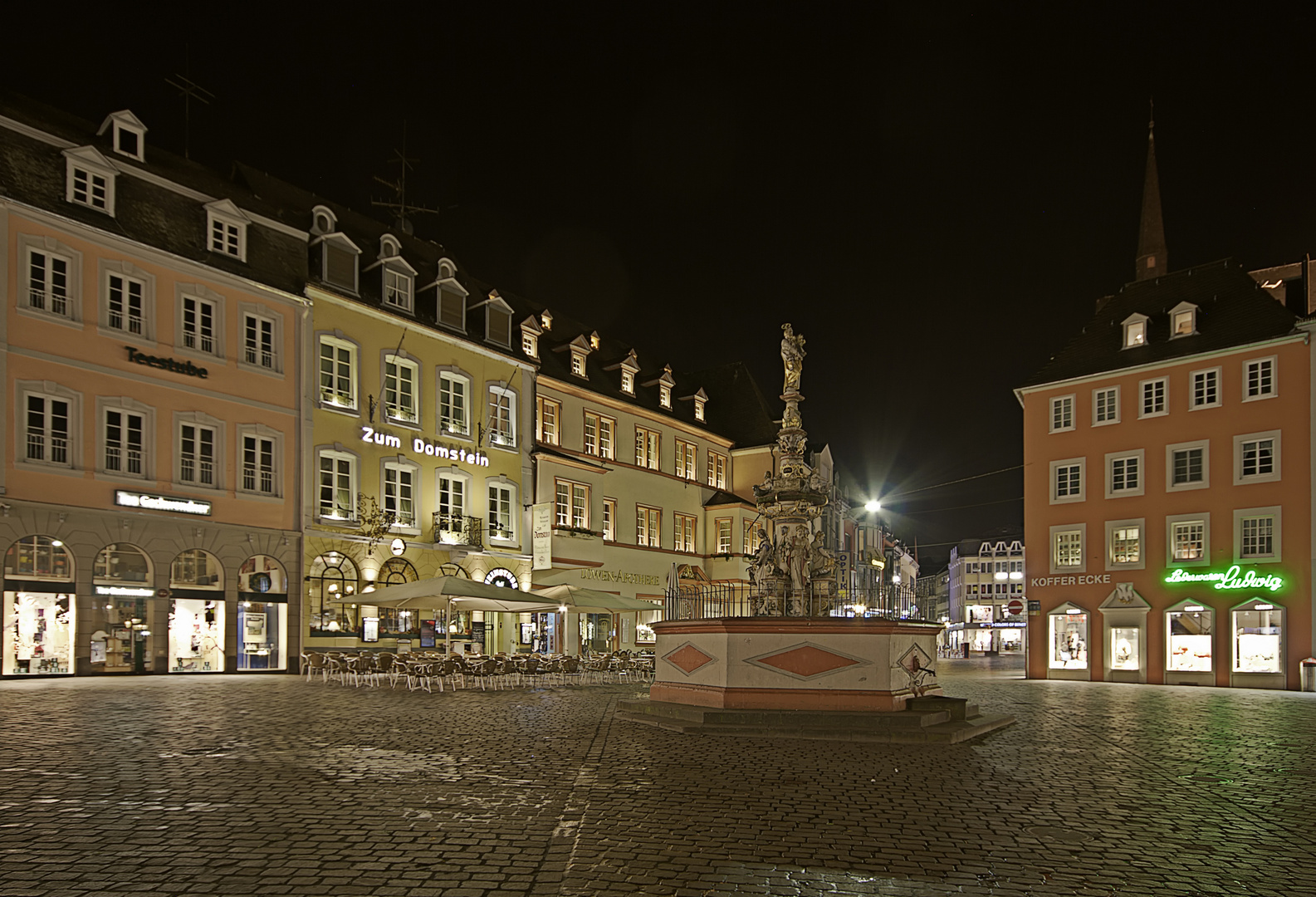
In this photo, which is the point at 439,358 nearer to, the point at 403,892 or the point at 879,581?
the point at 879,581

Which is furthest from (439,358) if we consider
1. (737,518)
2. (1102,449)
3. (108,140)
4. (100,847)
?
(100,847)

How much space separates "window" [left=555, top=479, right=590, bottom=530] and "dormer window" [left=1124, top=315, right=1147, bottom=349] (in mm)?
22656

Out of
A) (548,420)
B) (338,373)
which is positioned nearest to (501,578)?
(548,420)

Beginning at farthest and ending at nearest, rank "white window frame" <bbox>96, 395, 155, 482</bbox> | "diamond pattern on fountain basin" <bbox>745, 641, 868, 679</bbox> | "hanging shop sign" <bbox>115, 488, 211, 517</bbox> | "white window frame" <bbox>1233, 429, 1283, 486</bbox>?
1. "white window frame" <bbox>1233, 429, 1283, 486</bbox>
2. "hanging shop sign" <bbox>115, 488, 211, 517</bbox>
3. "white window frame" <bbox>96, 395, 155, 482</bbox>
4. "diamond pattern on fountain basin" <bbox>745, 641, 868, 679</bbox>

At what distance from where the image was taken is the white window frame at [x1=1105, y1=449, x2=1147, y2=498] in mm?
36969

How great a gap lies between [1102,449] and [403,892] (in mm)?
36905

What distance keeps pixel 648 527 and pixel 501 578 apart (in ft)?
36.6

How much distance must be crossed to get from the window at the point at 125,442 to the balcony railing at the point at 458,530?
35.3ft

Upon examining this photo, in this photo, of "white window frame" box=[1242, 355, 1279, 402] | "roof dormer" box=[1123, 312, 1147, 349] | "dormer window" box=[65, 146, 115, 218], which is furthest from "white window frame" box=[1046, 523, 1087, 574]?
"dormer window" box=[65, 146, 115, 218]

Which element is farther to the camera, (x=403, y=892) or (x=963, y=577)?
(x=963, y=577)

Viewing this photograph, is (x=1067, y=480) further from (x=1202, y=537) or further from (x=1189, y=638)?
(x=1189, y=638)

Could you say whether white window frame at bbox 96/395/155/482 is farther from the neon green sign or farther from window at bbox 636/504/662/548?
the neon green sign

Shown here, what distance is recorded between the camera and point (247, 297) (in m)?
31.2

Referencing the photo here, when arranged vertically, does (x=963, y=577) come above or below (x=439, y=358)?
below
